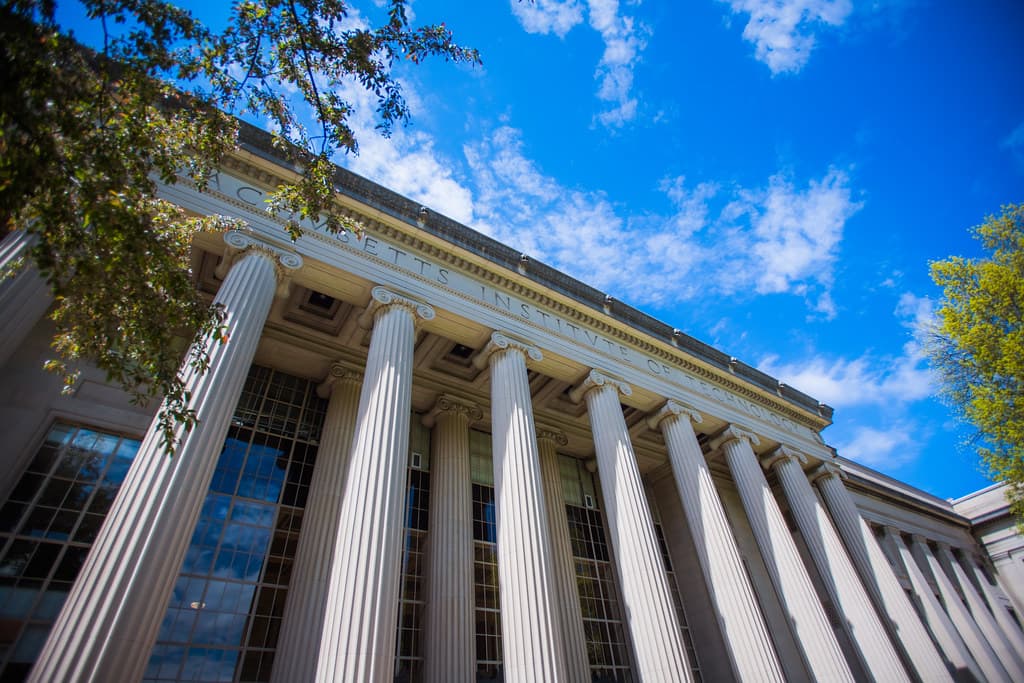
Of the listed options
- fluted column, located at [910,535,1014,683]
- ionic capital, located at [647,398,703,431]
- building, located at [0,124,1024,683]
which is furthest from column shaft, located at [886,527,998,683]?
ionic capital, located at [647,398,703,431]

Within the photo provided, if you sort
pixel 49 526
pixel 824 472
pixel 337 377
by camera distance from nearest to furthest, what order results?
1. pixel 49 526
2. pixel 337 377
3. pixel 824 472

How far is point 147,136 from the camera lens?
6.48m

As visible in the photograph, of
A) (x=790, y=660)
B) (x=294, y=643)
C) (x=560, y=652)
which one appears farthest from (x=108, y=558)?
(x=790, y=660)

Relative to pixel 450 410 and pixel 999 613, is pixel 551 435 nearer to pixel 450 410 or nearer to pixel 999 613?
pixel 450 410

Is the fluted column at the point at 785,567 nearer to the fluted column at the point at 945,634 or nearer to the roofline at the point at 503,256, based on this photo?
the roofline at the point at 503,256

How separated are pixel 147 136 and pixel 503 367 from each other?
981cm

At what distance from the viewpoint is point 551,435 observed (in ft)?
65.2

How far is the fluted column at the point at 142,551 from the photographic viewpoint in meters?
6.25

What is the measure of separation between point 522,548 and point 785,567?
10931 millimetres

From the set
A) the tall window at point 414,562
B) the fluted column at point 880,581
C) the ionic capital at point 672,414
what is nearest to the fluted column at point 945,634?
the fluted column at point 880,581

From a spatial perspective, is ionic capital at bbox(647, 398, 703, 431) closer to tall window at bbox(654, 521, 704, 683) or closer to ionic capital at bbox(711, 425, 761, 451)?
ionic capital at bbox(711, 425, 761, 451)

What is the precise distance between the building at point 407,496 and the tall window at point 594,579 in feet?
0.31

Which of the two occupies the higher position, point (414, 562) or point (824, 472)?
point (824, 472)

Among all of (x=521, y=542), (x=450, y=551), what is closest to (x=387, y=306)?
(x=521, y=542)
